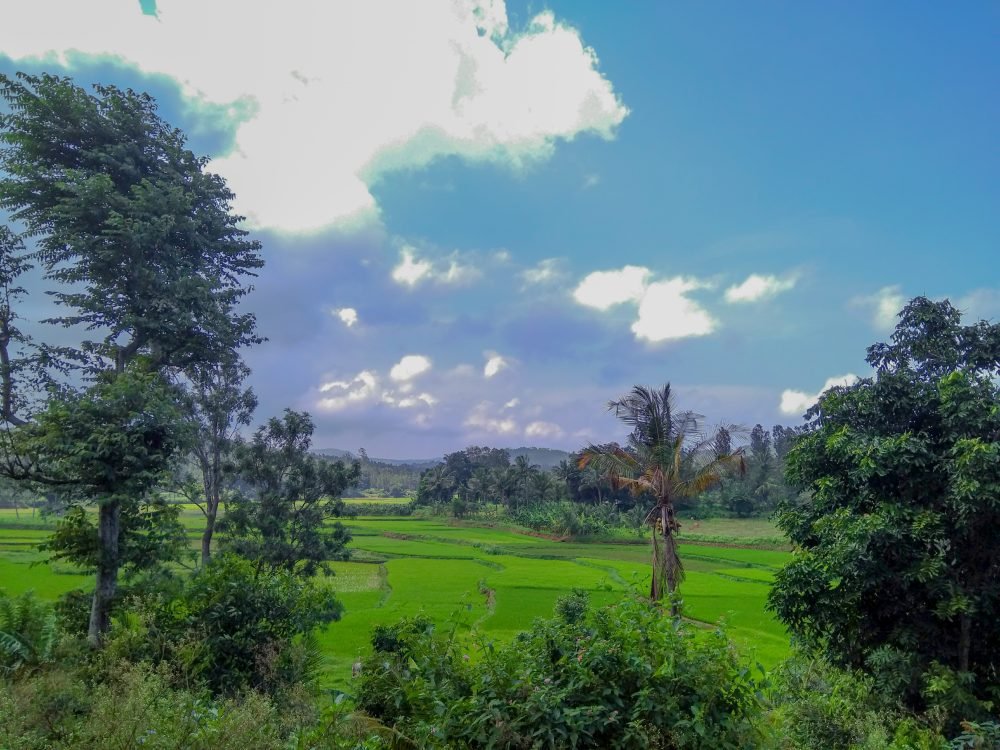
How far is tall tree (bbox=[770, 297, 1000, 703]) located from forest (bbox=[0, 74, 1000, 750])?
3 cm

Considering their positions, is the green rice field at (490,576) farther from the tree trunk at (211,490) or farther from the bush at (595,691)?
the tree trunk at (211,490)

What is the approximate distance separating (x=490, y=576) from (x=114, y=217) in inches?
895

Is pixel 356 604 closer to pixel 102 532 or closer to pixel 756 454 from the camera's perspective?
pixel 102 532

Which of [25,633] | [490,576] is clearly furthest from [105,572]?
[490,576]

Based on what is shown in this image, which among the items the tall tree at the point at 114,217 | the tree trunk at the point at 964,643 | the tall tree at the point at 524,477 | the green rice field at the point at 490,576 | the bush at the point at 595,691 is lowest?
the green rice field at the point at 490,576

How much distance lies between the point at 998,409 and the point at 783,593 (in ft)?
10.5

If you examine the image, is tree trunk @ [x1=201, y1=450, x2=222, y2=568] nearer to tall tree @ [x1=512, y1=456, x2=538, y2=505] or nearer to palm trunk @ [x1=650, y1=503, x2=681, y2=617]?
palm trunk @ [x1=650, y1=503, x2=681, y2=617]

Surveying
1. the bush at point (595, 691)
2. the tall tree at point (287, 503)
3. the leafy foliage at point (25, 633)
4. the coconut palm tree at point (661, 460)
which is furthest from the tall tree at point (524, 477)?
the bush at point (595, 691)

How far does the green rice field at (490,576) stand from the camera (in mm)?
15859

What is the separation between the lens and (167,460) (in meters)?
9.38

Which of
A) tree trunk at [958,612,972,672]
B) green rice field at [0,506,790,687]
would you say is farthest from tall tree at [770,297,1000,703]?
green rice field at [0,506,790,687]

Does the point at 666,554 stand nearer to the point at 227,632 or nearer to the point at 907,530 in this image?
the point at 907,530

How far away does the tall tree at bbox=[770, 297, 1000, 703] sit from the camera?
626cm

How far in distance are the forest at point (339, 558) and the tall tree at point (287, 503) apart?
7 centimetres
